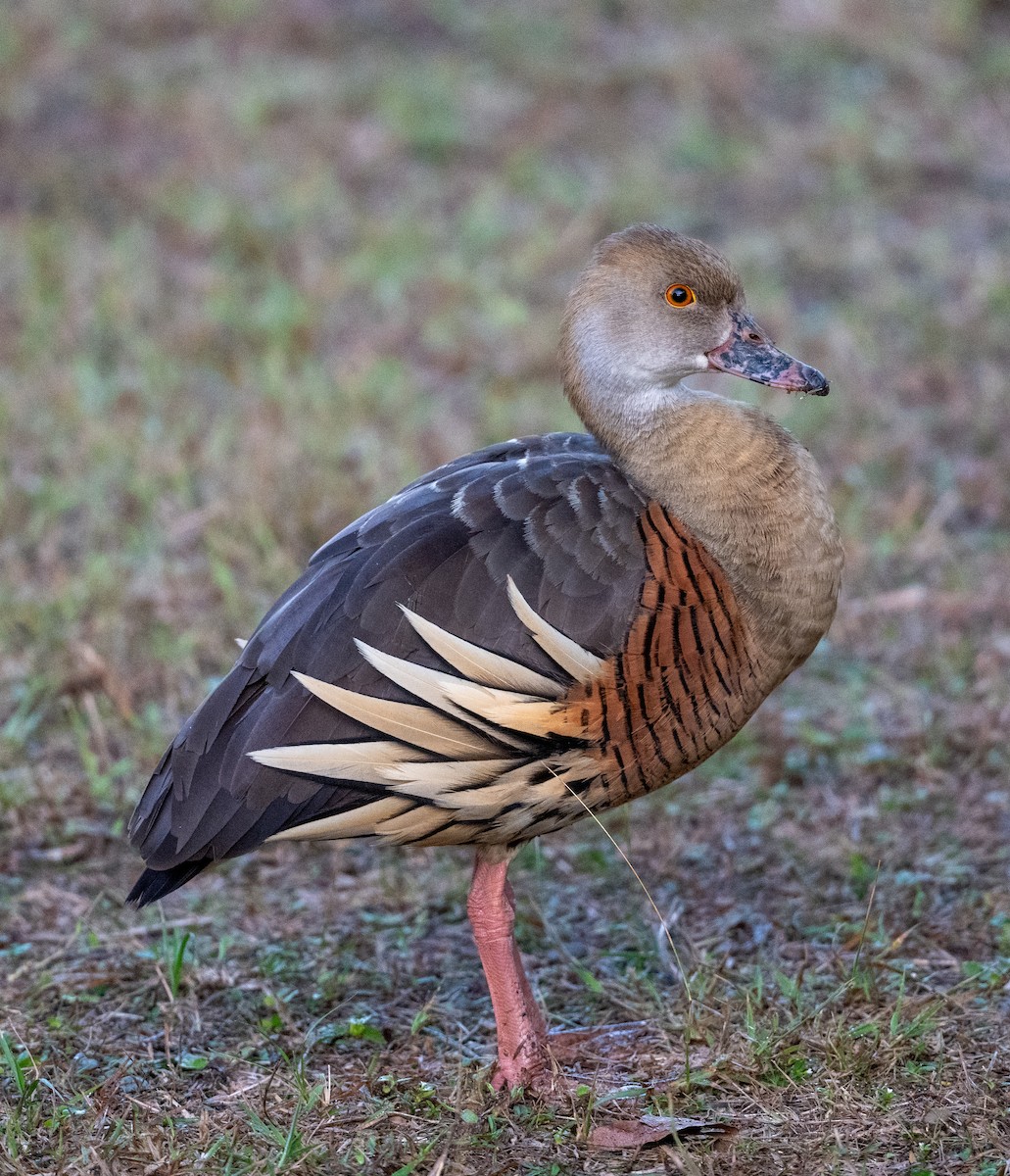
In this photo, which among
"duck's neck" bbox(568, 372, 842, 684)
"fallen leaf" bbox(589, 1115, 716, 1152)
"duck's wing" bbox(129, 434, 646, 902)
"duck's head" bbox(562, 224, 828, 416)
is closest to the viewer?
"fallen leaf" bbox(589, 1115, 716, 1152)

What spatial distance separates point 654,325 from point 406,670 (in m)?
1.03

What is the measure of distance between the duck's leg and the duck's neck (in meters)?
0.75

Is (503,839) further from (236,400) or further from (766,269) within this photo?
(766,269)

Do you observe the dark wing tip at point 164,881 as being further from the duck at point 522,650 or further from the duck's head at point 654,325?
the duck's head at point 654,325

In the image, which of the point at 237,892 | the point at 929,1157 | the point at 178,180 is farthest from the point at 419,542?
Result: the point at 178,180

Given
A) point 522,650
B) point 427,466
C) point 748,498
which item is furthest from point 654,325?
point 427,466

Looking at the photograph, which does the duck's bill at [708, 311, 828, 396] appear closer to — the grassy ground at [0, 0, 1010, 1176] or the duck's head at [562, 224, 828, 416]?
the duck's head at [562, 224, 828, 416]

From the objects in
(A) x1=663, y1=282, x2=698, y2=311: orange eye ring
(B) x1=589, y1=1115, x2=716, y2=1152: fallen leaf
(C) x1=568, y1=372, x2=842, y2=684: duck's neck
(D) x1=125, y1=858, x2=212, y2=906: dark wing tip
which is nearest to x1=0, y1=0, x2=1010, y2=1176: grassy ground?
(B) x1=589, y1=1115, x2=716, y2=1152: fallen leaf

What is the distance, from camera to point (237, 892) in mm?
4082

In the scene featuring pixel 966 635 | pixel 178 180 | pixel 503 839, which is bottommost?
pixel 966 635

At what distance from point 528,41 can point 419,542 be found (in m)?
7.66

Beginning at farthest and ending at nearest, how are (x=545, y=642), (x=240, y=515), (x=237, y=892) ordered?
(x=240, y=515), (x=237, y=892), (x=545, y=642)

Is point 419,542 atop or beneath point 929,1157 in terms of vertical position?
atop

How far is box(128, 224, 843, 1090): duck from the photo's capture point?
3160mm
